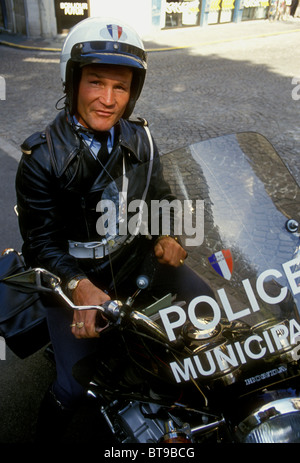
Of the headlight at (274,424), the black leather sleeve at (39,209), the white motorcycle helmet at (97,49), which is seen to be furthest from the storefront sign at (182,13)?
the headlight at (274,424)

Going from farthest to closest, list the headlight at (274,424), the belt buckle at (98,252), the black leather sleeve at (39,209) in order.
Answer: the belt buckle at (98,252) → the black leather sleeve at (39,209) → the headlight at (274,424)

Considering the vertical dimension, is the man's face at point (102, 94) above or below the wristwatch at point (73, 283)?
above

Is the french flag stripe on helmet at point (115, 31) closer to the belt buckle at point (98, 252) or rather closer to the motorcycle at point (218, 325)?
the motorcycle at point (218, 325)

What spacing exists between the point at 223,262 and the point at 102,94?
917 mm

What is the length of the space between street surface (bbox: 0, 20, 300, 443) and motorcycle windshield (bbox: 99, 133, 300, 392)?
125cm

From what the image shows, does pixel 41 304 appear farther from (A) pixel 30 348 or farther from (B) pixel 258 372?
(B) pixel 258 372

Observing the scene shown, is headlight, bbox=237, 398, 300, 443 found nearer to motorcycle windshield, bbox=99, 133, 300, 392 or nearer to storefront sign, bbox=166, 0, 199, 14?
motorcycle windshield, bbox=99, 133, 300, 392

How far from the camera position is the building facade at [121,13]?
43.5ft

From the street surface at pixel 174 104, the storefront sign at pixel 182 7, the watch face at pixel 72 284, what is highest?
the watch face at pixel 72 284

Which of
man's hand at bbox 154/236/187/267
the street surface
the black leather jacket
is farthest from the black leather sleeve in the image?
the street surface

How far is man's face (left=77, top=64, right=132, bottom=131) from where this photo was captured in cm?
176

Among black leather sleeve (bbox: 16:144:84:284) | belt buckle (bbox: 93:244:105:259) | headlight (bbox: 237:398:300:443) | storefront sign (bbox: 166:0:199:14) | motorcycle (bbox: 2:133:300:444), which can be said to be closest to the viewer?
headlight (bbox: 237:398:300:443)

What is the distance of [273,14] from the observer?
17594 mm

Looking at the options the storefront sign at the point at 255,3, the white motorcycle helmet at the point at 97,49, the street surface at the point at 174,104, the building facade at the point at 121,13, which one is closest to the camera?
the white motorcycle helmet at the point at 97,49
